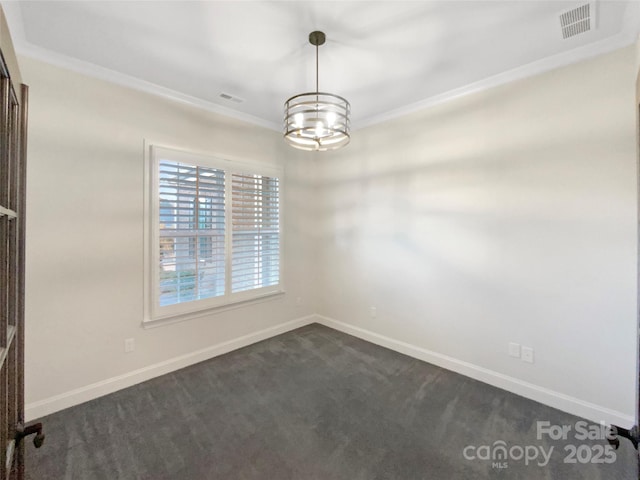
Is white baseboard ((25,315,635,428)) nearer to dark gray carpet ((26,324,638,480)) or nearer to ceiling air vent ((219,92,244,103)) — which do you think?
dark gray carpet ((26,324,638,480))

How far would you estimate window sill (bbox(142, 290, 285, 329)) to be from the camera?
2.79 meters

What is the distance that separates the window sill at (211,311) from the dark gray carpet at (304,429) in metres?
0.52

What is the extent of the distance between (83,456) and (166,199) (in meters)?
2.04

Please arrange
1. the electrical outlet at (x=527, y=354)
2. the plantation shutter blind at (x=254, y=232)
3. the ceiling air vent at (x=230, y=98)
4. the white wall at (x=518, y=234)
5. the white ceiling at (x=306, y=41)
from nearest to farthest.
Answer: the white ceiling at (x=306, y=41)
the white wall at (x=518, y=234)
the electrical outlet at (x=527, y=354)
the ceiling air vent at (x=230, y=98)
the plantation shutter blind at (x=254, y=232)

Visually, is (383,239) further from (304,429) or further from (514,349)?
(304,429)

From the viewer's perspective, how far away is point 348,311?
12.9ft

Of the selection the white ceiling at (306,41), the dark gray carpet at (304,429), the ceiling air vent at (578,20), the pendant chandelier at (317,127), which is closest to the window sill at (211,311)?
the dark gray carpet at (304,429)

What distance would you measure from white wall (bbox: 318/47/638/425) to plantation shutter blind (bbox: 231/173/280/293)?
1183 mm

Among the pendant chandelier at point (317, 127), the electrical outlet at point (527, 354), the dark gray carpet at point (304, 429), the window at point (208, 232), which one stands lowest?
the dark gray carpet at point (304, 429)

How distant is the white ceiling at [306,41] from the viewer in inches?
72.6

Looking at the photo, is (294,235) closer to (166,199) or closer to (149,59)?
(166,199)

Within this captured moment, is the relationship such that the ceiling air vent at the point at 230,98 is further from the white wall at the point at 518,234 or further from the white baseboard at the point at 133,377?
the white baseboard at the point at 133,377

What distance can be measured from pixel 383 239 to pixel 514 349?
167 cm

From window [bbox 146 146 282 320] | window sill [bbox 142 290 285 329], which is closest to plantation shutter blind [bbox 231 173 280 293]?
window [bbox 146 146 282 320]
